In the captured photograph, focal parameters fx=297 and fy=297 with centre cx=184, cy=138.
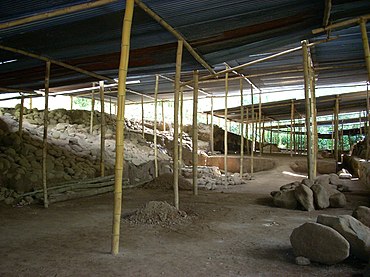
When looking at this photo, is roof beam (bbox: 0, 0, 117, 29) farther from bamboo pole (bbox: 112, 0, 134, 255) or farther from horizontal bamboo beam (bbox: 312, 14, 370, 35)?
horizontal bamboo beam (bbox: 312, 14, 370, 35)

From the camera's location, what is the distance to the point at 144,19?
14.1ft

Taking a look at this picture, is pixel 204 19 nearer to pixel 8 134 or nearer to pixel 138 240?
pixel 138 240

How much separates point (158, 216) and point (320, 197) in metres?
3.21

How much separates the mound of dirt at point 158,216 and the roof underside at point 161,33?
2851 mm

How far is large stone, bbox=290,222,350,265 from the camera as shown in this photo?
9.51ft

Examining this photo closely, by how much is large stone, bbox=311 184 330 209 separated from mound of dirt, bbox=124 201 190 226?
262 cm

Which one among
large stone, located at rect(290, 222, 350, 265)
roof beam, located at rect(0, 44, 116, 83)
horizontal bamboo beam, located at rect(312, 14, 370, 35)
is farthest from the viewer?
roof beam, located at rect(0, 44, 116, 83)

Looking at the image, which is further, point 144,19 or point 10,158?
point 10,158

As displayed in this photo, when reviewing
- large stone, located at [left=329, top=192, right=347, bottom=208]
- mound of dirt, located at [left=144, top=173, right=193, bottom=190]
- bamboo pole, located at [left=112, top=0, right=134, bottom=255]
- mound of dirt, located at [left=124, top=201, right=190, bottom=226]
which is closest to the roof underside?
bamboo pole, located at [left=112, top=0, right=134, bottom=255]

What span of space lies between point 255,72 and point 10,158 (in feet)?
24.7

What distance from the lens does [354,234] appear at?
3.02m

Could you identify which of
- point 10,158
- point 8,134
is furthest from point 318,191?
point 8,134

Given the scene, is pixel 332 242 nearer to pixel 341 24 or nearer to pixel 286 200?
pixel 286 200

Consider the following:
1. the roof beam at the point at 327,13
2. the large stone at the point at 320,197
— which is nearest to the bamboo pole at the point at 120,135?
the roof beam at the point at 327,13
